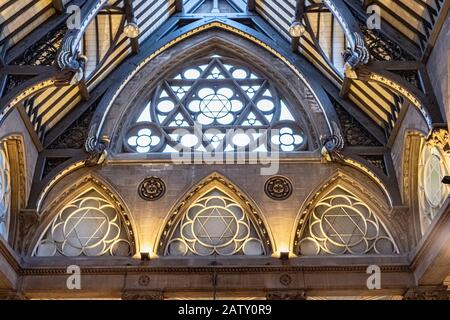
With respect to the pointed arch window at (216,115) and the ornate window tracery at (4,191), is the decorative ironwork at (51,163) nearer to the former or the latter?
the ornate window tracery at (4,191)

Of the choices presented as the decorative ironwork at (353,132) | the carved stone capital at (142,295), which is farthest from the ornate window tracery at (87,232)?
the decorative ironwork at (353,132)

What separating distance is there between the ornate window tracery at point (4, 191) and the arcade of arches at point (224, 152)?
0.05m

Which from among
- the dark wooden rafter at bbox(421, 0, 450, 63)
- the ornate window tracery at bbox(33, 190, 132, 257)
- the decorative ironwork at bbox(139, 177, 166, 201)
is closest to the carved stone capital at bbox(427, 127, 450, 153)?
the dark wooden rafter at bbox(421, 0, 450, 63)

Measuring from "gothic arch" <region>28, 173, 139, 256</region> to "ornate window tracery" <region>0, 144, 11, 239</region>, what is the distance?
777mm

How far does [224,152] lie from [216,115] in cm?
164

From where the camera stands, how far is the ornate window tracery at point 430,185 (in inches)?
479

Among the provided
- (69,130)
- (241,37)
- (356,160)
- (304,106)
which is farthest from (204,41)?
(356,160)

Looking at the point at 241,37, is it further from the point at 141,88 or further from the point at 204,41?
the point at 141,88

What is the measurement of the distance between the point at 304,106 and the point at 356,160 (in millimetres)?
2237

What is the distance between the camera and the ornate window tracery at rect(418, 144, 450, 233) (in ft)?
39.9

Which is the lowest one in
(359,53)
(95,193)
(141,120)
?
(95,193)

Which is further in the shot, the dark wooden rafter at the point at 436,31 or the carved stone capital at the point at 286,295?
the carved stone capital at the point at 286,295

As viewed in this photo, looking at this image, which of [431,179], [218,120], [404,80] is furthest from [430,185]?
[218,120]

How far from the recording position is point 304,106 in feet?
52.0
